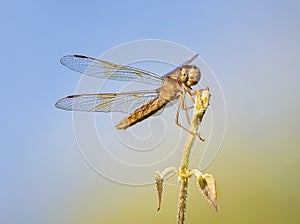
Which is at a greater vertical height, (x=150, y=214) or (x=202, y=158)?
(x=150, y=214)

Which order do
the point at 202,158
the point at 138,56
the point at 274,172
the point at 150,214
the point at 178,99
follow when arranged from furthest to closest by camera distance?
the point at 274,172 → the point at 150,214 → the point at 178,99 → the point at 138,56 → the point at 202,158

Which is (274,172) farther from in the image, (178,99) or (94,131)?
(94,131)

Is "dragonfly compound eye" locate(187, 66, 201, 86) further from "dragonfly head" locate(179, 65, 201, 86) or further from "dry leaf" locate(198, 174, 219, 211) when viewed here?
"dry leaf" locate(198, 174, 219, 211)

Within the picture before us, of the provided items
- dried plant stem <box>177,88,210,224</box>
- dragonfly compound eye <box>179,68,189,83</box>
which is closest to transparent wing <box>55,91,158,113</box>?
dragonfly compound eye <box>179,68,189,83</box>

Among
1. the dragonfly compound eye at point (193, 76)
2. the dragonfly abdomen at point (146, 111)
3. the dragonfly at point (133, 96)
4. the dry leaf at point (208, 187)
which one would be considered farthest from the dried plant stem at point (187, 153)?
the dragonfly abdomen at point (146, 111)

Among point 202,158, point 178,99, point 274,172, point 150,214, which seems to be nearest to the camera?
point 202,158

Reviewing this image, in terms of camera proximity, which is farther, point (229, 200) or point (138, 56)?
point (229, 200)

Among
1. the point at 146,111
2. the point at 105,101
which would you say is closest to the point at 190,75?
the point at 146,111

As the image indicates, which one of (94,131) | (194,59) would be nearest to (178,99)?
(194,59)

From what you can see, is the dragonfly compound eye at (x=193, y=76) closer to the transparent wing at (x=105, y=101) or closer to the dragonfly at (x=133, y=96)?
the dragonfly at (x=133, y=96)
